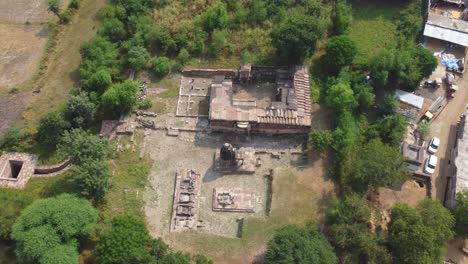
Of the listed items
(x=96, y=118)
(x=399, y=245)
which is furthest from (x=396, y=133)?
(x=96, y=118)

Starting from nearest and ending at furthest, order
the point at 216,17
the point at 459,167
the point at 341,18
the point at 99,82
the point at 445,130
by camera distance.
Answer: the point at 459,167 < the point at 99,82 < the point at 445,130 < the point at 216,17 < the point at 341,18

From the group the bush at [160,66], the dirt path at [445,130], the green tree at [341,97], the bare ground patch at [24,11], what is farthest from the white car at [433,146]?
the bare ground patch at [24,11]

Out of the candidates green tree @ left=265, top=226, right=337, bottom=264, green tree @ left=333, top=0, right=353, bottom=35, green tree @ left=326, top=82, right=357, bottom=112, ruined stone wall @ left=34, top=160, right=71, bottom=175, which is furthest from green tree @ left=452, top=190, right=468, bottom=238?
ruined stone wall @ left=34, top=160, right=71, bottom=175

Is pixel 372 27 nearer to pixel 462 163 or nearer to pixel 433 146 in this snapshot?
pixel 433 146

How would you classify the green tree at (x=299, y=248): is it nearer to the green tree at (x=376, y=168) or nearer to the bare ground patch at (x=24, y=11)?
the green tree at (x=376, y=168)

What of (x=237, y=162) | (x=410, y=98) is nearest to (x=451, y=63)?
(x=410, y=98)
